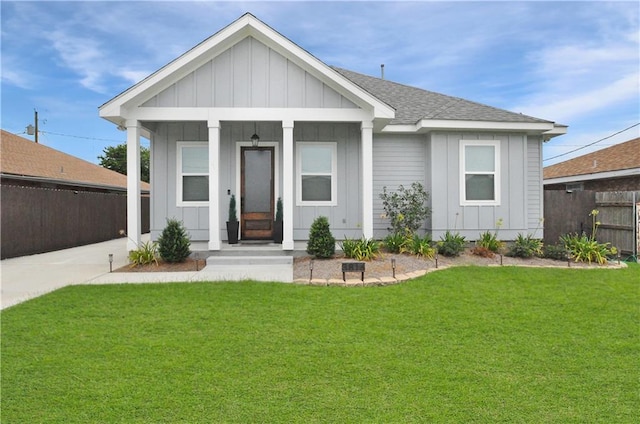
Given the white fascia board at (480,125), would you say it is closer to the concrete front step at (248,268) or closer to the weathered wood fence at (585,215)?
the weathered wood fence at (585,215)

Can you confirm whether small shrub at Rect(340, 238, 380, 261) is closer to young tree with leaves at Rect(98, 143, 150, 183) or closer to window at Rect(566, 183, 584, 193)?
window at Rect(566, 183, 584, 193)

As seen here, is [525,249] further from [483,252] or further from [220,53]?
[220,53]

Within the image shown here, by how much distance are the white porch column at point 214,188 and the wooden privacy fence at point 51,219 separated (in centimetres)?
558

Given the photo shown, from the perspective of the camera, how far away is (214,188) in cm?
792

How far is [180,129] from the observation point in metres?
9.30

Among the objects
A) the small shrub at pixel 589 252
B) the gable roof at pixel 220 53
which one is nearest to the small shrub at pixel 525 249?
the small shrub at pixel 589 252

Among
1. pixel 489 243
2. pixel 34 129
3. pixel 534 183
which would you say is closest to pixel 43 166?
pixel 489 243

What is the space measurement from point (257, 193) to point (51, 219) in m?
6.35

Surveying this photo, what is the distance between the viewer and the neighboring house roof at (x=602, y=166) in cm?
1241

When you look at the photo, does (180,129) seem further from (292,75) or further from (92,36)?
(92,36)

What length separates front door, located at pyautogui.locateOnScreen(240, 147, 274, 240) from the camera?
9297mm

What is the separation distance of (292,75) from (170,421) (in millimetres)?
7288

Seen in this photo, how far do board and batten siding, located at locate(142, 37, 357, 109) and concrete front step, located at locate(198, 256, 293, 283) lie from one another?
3381mm

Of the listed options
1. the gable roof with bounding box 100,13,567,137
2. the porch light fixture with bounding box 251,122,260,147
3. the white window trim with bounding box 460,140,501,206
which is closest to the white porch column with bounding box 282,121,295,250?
the gable roof with bounding box 100,13,567,137
